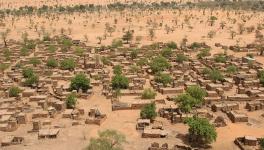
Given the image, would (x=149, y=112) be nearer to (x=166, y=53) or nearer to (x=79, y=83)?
(x=79, y=83)

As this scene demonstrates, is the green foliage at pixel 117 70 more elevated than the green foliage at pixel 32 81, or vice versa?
the green foliage at pixel 117 70

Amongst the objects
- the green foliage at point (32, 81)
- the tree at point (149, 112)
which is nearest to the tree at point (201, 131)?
the tree at point (149, 112)

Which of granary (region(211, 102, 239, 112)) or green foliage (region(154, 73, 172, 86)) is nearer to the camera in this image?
granary (region(211, 102, 239, 112))

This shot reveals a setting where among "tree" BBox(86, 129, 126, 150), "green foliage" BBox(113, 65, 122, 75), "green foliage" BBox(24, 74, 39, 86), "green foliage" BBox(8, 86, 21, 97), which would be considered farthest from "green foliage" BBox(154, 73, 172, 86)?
"tree" BBox(86, 129, 126, 150)

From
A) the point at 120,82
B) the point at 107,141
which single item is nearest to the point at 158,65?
the point at 120,82

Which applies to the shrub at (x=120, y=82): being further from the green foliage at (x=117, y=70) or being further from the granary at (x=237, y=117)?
the granary at (x=237, y=117)

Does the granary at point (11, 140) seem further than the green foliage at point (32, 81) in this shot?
No

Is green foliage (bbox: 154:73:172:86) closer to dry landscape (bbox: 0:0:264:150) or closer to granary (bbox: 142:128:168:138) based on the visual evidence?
dry landscape (bbox: 0:0:264:150)
